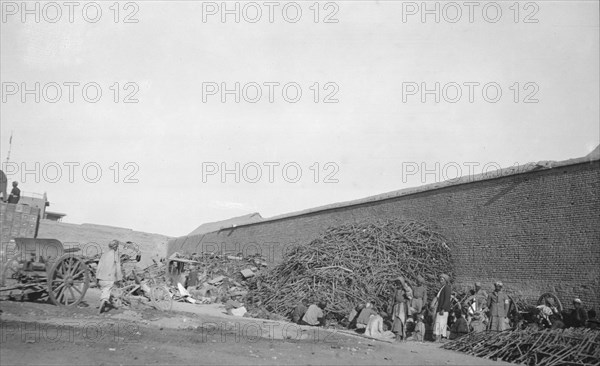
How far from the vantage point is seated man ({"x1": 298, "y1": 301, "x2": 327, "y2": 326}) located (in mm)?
12242

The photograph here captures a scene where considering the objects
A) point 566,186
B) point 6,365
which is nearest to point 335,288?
point 566,186

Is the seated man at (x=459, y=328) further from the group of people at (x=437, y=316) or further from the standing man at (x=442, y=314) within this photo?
the standing man at (x=442, y=314)

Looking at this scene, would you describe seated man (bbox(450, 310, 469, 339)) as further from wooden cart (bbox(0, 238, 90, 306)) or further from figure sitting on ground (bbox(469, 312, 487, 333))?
wooden cart (bbox(0, 238, 90, 306))

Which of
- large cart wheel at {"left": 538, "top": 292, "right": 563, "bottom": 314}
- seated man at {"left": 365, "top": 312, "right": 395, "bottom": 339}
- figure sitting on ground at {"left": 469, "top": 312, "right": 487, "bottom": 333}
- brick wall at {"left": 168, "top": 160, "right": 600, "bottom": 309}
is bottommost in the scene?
seated man at {"left": 365, "top": 312, "right": 395, "bottom": 339}

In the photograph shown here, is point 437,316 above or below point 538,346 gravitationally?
above

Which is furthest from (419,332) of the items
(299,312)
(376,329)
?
(299,312)

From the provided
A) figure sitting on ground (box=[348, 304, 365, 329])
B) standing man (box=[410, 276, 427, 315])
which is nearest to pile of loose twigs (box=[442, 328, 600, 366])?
standing man (box=[410, 276, 427, 315])

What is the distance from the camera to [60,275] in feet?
32.6

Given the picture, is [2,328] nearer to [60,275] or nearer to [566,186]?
[60,275]

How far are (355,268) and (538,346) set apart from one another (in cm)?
619

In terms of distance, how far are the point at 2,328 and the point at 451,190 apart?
504 inches

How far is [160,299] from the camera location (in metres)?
13.0

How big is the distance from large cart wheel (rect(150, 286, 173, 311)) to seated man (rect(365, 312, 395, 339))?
17.0ft

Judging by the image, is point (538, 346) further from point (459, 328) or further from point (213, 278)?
point (213, 278)
